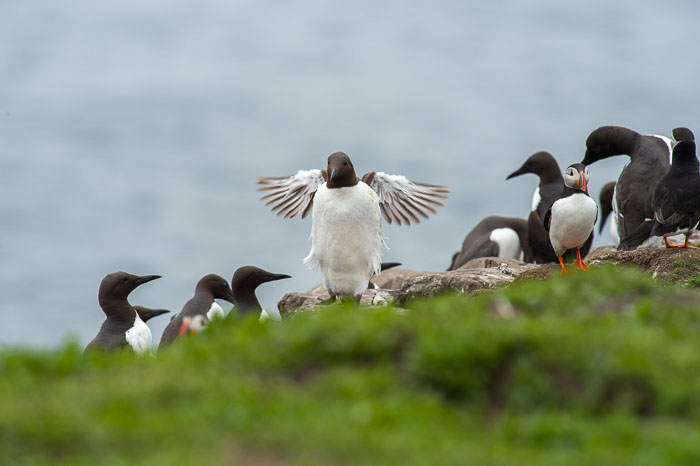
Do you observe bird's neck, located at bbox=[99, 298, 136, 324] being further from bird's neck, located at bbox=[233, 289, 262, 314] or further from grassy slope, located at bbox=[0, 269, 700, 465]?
grassy slope, located at bbox=[0, 269, 700, 465]

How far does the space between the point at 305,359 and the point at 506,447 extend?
1746mm

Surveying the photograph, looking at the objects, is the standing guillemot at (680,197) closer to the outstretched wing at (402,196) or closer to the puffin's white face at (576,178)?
the puffin's white face at (576,178)

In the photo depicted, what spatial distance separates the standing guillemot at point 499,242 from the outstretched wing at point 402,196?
6.07 metres

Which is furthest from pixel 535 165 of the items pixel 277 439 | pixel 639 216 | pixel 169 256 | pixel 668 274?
pixel 169 256

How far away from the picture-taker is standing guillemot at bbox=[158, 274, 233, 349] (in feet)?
45.7

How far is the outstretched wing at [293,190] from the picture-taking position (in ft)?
53.1

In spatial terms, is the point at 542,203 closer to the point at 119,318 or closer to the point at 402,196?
the point at 402,196

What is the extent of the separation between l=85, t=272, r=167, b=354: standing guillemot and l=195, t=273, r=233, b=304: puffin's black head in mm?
1077

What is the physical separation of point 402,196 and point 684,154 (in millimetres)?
4291

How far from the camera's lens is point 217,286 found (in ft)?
55.7

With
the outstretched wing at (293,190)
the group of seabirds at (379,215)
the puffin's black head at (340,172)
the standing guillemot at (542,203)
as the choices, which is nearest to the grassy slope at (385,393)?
the group of seabirds at (379,215)

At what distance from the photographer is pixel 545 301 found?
8.46 metres

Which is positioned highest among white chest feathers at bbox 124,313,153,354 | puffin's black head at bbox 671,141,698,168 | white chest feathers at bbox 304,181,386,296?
puffin's black head at bbox 671,141,698,168

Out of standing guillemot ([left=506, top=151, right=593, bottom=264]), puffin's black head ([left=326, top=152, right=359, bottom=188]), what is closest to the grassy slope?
puffin's black head ([left=326, top=152, right=359, bottom=188])
